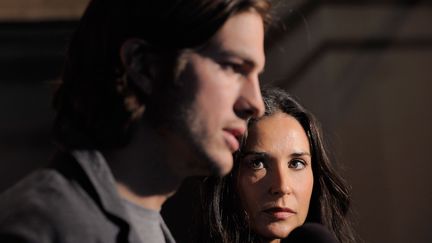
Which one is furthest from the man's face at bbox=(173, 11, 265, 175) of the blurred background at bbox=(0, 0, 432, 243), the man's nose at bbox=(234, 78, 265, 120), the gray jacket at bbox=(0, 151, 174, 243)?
the blurred background at bbox=(0, 0, 432, 243)

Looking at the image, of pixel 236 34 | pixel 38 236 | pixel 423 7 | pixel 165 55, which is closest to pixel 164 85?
pixel 165 55

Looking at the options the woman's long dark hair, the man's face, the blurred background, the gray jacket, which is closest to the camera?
the gray jacket

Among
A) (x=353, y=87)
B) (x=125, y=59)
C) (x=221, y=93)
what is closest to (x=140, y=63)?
(x=125, y=59)

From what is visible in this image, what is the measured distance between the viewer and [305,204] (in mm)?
2400

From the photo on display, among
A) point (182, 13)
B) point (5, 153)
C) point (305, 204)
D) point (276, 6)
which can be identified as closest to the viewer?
point (182, 13)

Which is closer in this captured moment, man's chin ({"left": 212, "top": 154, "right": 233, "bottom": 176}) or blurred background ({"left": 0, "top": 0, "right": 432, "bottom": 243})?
man's chin ({"left": 212, "top": 154, "right": 233, "bottom": 176})

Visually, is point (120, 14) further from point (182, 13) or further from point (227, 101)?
point (227, 101)

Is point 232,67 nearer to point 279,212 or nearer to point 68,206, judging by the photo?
point 68,206

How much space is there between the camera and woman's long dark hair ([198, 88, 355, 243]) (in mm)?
2453

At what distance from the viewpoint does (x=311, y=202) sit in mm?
2586

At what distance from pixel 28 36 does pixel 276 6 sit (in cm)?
274

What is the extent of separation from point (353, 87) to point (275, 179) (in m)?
2.00

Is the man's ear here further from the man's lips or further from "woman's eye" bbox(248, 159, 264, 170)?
"woman's eye" bbox(248, 159, 264, 170)

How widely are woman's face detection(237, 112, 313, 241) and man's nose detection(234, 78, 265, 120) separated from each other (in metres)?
0.91
